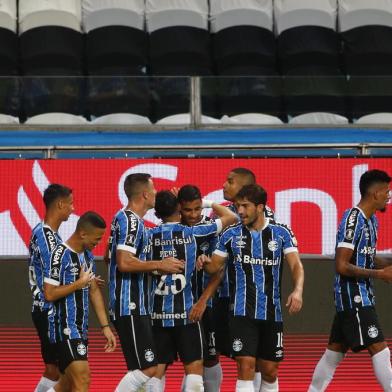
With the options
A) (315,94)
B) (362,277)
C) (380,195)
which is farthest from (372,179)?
(315,94)

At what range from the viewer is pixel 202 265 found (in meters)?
9.16

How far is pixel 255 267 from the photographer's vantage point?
918cm

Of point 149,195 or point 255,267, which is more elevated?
point 149,195

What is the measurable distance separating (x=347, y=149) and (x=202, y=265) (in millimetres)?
4443

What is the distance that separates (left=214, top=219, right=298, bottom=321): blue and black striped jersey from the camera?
9.17 meters

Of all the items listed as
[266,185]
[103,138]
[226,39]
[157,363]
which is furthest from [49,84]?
[157,363]

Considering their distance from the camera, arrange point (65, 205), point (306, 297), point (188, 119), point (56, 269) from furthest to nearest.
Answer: point (188, 119), point (306, 297), point (65, 205), point (56, 269)

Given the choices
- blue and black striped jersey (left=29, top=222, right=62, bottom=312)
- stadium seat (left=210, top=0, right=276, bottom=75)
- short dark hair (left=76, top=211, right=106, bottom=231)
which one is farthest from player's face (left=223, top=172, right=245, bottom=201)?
stadium seat (left=210, top=0, right=276, bottom=75)

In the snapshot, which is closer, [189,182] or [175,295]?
[175,295]

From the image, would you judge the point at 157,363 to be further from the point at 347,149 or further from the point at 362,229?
the point at 347,149

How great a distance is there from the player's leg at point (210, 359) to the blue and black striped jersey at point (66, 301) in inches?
52.3

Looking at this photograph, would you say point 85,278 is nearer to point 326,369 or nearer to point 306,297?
Result: point 326,369

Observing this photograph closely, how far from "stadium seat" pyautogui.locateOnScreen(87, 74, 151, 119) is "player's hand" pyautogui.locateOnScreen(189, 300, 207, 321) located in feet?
18.9

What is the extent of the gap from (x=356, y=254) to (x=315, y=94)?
5.66 m
